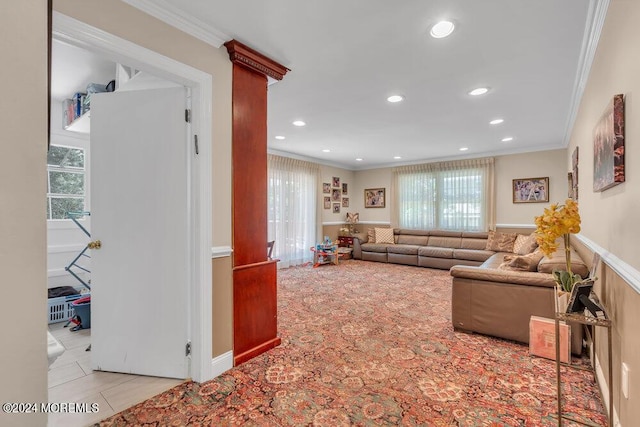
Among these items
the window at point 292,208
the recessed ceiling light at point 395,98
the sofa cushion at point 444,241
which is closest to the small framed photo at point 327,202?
the window at point 292,208

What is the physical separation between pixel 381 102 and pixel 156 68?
97.1 inches

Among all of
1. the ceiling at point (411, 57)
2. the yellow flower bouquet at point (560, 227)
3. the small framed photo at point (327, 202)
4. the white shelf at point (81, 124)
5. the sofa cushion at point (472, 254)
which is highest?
the ceiling at point (411, 57)

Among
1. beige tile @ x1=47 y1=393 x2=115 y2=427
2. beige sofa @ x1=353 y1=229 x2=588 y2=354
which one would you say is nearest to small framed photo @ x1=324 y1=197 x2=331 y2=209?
beige sofa @ x1=353 y1=229 x2=588 y2=354

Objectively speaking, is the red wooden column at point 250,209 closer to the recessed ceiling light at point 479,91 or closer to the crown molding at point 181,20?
the crown molding at point 181,20

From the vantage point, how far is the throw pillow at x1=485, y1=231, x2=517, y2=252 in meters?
5.96

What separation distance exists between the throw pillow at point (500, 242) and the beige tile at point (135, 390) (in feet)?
20.2

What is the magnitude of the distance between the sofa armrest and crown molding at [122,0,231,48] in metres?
2.91

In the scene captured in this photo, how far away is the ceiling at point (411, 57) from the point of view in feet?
6.08

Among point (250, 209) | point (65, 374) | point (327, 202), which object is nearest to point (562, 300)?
point (250, 209)

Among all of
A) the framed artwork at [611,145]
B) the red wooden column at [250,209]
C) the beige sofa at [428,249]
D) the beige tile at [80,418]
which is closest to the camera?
the framed artwork at [611,145]

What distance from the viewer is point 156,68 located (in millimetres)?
1806

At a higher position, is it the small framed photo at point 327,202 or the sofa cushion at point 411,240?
the small framed photo at point 327,202

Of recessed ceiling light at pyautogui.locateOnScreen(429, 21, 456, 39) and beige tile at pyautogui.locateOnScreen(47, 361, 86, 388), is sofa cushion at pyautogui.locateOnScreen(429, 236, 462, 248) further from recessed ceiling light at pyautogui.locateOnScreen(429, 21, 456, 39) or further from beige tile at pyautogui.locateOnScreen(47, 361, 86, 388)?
beige tile at pyautogui.locateOnScreen(47, 361, 86, 388)

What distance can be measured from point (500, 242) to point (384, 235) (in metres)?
2.57
